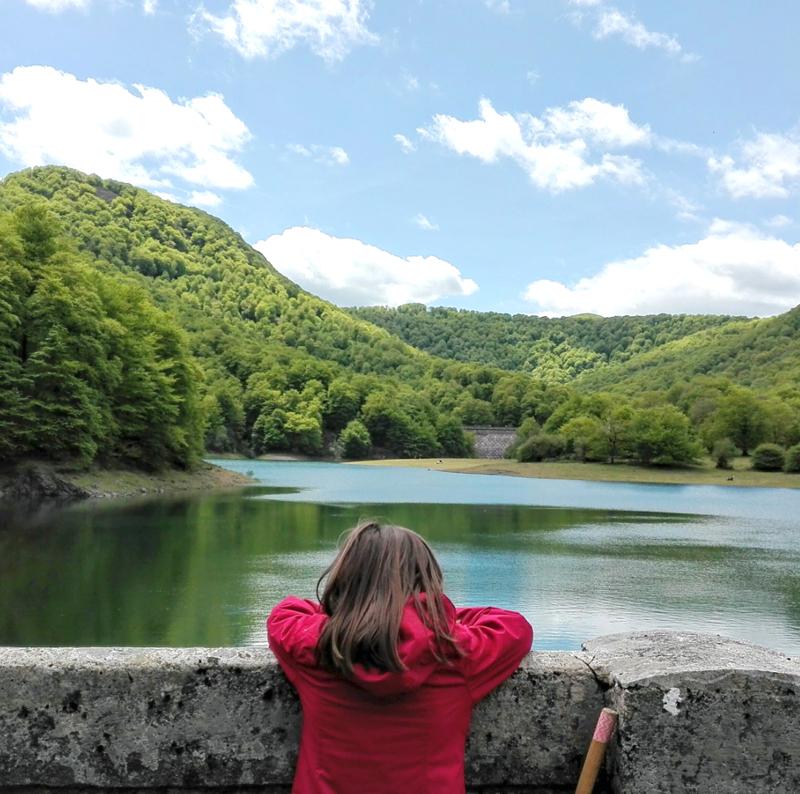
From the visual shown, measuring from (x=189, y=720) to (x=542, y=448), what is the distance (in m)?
118

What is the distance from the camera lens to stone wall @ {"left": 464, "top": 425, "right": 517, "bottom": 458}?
548 feet

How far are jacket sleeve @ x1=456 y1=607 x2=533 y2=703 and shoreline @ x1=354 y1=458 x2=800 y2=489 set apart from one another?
319ft

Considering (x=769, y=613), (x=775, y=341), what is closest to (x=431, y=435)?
(x=775, y=341)

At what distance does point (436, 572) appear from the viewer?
2.78 metres

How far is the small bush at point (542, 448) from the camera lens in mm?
118000

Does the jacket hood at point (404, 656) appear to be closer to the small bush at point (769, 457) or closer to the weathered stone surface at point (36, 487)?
the weathered stone surface at point (36, 487)

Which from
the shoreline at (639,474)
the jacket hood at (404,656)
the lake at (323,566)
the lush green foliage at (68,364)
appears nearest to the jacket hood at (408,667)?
the jacket hood at (404,656)

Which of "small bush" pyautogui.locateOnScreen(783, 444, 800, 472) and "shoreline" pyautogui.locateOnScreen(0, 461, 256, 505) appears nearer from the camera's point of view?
"shoreline" pyautogui.locateOnScreen(0, 461, 256, 505)

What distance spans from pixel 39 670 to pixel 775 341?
696 ft

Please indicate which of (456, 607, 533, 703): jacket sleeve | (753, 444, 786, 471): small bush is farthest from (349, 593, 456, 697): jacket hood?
(753, 444, 786, 471): small bush

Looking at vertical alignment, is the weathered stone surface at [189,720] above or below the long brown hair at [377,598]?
below

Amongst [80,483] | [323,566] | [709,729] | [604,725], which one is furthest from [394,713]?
[80,483]

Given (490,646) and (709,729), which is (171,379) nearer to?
(490,646)

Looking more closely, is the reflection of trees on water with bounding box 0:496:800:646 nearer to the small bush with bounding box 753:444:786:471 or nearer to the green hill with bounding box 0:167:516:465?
the green hill with bounding box 0:167:516:465
